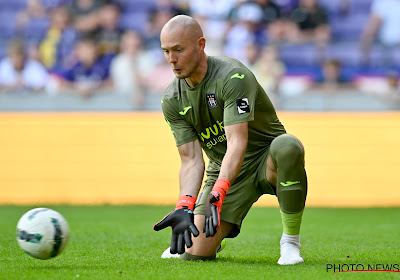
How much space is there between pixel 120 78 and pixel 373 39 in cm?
428

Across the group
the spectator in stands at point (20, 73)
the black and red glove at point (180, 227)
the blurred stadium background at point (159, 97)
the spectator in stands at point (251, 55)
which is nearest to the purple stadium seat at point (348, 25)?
the blurred stadium background at point (159, 97)

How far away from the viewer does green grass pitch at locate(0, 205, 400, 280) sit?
4629 millimetres

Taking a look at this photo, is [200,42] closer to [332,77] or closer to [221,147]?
[221,147]

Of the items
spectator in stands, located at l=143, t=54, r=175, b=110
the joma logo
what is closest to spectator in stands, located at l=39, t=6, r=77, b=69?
spectator in stands, located at l=143, t=54, r=175, b=110

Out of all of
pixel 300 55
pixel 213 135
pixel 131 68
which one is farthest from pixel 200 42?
pixel 131 68

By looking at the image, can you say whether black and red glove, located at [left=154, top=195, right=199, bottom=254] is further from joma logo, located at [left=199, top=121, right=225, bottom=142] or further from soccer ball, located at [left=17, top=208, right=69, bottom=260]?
joma logo, located at [left=199, top=121, right=225, bottom=142]

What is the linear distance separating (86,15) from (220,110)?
8159 mm

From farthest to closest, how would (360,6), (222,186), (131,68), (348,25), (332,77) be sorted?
(360,6), (348,25), (131,68), (332,77), (222,186)

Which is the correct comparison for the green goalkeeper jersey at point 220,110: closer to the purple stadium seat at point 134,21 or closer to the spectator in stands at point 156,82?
the spectator in stands at point 156,82

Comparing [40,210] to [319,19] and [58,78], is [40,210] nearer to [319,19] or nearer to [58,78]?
[58,78]

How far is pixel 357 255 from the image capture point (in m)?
5.62

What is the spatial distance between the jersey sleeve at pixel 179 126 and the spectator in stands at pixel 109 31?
21.5 ft

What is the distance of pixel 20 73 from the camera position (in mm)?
11828

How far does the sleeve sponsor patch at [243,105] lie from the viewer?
4.97 m
